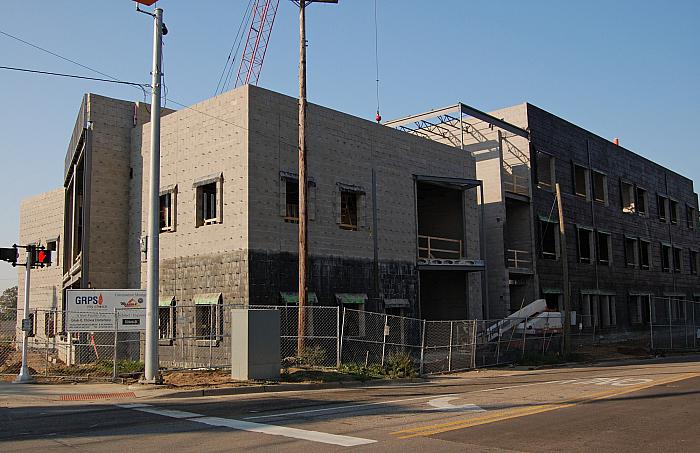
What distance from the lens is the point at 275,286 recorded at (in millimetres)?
22656

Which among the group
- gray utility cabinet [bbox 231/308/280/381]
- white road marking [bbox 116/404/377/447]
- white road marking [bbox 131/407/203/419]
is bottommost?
white road marking [bbox 131/407/203/419]

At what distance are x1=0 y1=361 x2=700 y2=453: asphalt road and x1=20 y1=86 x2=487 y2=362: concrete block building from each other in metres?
7.26

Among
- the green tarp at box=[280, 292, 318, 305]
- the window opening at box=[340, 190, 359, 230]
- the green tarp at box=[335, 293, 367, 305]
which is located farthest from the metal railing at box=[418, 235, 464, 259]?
the green tarp at box=[280, 292, 318, 305]

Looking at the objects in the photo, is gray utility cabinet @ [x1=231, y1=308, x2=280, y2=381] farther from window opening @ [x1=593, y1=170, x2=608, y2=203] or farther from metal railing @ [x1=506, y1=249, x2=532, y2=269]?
window opening @ [x1=593, y1=170, x2=608, y2=203]

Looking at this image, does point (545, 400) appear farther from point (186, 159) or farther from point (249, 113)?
point (186, 159)

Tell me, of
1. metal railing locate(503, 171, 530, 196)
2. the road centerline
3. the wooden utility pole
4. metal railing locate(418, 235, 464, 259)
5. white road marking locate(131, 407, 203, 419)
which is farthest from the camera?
metal railing locate(503, 171, 530, 196)

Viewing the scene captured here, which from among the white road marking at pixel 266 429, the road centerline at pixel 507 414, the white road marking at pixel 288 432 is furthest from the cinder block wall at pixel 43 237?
the road centerline at pixel 507 414

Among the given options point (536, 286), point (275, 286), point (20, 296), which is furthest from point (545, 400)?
point (20, 296)

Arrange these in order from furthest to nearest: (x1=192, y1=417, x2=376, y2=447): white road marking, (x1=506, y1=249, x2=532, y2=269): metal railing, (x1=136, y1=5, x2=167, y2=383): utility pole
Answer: (x1=506, y1=249, x2=532, y2=269): metal railing
(x1=136, y1=5, x2=167, y2=383): utility pole
(x1=192, y1=417, x2=376, y2=447): white road marking

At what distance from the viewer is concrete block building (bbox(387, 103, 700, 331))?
1401 inches

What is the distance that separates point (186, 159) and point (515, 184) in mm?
19326

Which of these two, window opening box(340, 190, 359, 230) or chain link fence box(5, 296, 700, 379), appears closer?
chain link fence box(5, 296, 700, 379)

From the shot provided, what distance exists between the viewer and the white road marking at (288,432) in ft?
31.1

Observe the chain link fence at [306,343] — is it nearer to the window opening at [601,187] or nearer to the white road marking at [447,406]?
the white road marking at [447,406]
